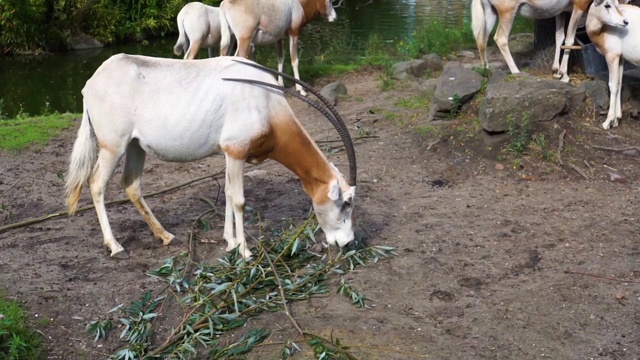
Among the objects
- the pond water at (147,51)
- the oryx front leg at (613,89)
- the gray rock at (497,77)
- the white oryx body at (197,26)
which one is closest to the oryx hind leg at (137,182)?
the gray rock at (497,77)

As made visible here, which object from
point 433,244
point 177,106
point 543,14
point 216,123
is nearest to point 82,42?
point 543,14

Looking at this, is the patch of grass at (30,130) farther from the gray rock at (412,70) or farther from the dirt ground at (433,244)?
the gray rock at (412,70)

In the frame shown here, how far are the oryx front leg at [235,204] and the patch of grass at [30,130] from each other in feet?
11.9

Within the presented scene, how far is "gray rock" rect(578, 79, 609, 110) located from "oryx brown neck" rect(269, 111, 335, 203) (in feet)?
12.7

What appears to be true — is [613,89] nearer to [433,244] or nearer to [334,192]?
[433,244]

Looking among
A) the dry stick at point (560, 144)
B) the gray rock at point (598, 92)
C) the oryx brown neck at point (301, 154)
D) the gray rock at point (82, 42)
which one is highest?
the oryx brown neck at point (301, 154)

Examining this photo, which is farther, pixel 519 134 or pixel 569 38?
pixel 569 38

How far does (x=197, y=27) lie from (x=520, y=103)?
510 centimetres

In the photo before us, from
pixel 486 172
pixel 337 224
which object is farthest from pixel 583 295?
pixel 486 172

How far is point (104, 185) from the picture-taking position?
242 inches

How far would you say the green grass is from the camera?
4.67m

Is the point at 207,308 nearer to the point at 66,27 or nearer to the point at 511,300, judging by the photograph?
the point at 511,300

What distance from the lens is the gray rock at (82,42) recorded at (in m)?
19.8

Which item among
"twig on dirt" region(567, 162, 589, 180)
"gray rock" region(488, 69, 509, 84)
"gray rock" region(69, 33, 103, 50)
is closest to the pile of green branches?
"twig on dirt" region(567, 162, 589, 180)
